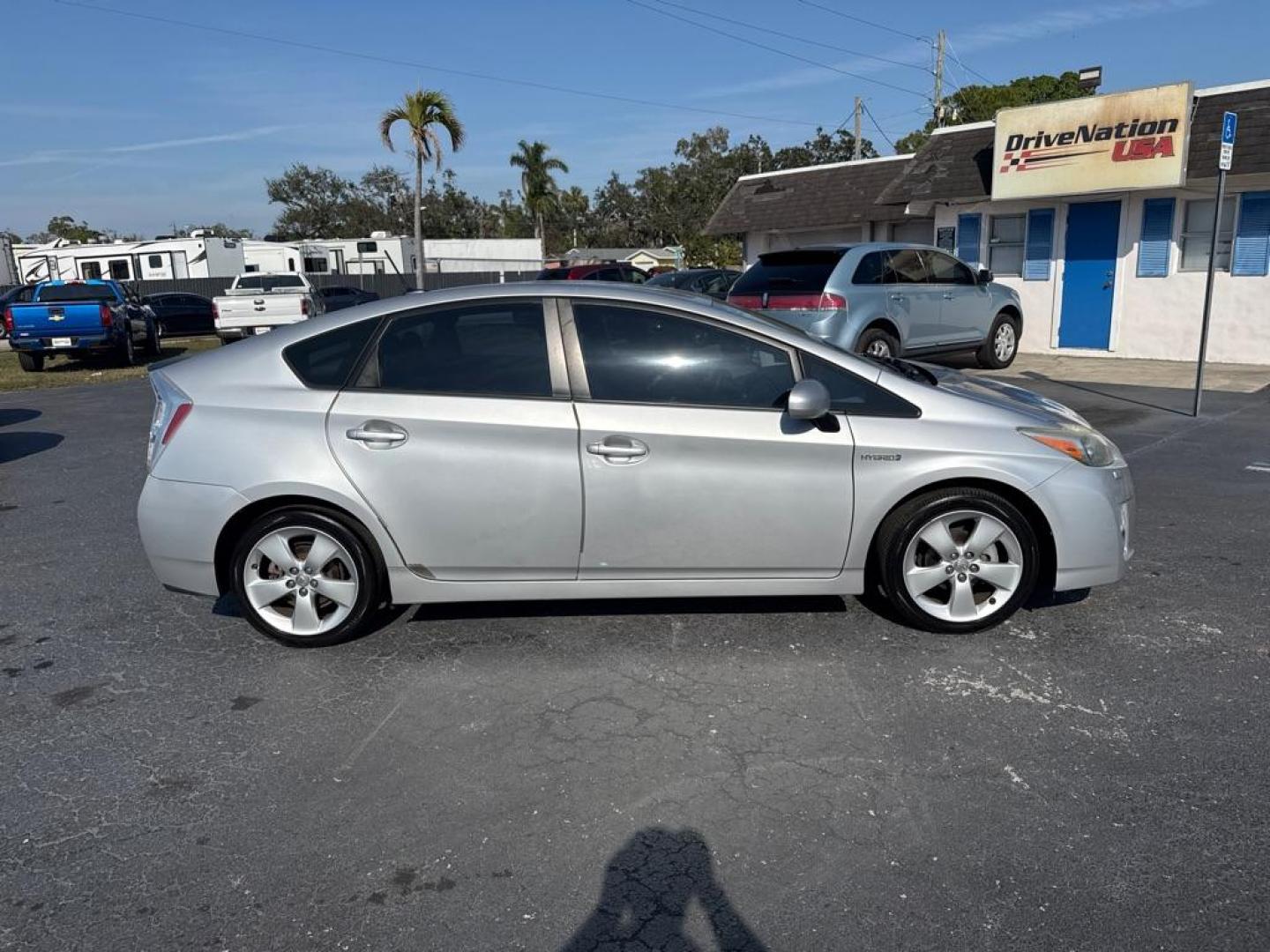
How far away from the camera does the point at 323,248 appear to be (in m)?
40.3

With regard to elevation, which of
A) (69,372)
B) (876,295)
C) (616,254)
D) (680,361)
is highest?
(616,254)

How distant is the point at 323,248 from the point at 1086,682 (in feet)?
133

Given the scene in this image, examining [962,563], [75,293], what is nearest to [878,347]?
[962,563]

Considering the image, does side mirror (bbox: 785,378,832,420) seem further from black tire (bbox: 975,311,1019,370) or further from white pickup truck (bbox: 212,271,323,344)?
white pickup truck (bbox: 212,271,323,344)

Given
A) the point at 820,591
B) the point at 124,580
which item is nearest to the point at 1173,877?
the point at 820,591

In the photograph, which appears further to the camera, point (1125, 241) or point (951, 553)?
point (1125, 241)

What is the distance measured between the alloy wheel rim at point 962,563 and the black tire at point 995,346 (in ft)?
31.5

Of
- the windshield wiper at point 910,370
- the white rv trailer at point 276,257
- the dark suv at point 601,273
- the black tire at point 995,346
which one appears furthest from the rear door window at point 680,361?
the white rv trailer at point 276,257

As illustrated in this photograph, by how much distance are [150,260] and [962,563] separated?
38144mm

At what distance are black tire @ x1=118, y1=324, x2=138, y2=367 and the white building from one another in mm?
14694

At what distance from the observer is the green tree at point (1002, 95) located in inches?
1353

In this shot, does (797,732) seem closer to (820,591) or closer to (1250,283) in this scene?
(820,591)

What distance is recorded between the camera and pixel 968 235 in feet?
56.7

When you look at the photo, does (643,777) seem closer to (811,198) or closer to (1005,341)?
(1005,341)
